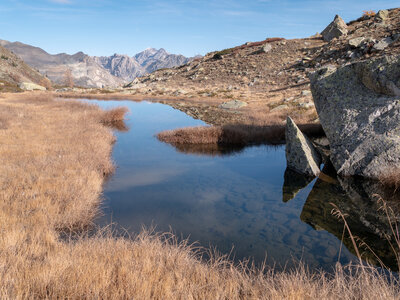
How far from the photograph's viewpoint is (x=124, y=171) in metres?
13.2

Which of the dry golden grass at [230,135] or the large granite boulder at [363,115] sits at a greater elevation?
the large granite boulder at [363,115]

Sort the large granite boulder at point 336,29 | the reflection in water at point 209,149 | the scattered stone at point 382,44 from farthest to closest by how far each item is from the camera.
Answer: the large granite boulder at point 336,29
the scattered stone at point 382,44
the reflection in water at point 209,149

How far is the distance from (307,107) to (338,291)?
26514 millimetres

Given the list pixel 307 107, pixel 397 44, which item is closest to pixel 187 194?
pixel 307 107

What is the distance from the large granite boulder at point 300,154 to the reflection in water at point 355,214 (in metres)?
0.80

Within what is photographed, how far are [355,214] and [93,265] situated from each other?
765 centimetres

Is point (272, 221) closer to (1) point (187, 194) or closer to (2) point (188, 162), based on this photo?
(1) point (187, 194)

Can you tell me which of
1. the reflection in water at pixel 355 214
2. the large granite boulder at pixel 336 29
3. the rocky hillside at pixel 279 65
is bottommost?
the reflection in water at pixel 355 214

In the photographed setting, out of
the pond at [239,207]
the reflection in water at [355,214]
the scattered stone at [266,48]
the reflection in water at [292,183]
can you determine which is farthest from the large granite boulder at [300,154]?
the scattered stone at [266,48]

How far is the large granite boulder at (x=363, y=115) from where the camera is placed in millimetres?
10445

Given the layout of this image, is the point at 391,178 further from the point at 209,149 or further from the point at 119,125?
the point at 119,125

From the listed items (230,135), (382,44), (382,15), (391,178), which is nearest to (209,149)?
(230,135)

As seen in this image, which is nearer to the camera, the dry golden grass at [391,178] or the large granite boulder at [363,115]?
the dry golden grass at [391,178]

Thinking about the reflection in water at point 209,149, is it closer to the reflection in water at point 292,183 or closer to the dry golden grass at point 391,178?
the reflection in water at point 292,183
